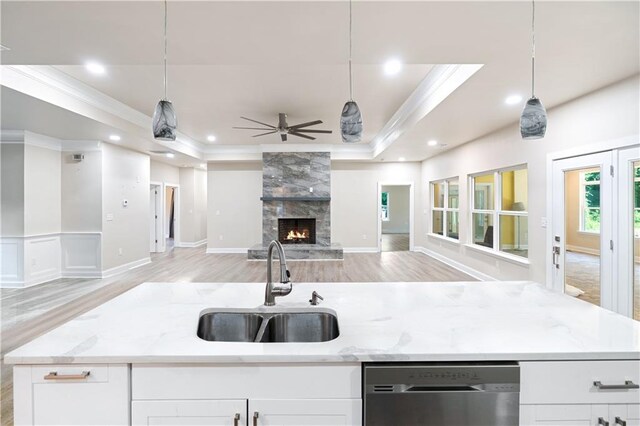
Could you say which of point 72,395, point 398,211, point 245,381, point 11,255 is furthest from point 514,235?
point 398,211

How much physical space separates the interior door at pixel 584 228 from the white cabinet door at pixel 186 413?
3.79 metres

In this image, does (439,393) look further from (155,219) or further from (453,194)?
(155,219)

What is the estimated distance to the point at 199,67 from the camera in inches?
145

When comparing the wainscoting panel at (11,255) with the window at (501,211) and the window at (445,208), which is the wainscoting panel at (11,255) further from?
the window at (445,208)

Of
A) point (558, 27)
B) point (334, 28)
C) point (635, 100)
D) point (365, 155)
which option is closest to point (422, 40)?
point (334, 28)

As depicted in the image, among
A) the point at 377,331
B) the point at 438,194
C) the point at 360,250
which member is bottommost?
the point at 360,250

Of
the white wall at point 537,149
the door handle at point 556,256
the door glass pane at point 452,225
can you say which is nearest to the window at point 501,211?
the white wall at point 537,149

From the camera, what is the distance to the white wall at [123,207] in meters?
6.09

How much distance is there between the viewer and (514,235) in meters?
5.14

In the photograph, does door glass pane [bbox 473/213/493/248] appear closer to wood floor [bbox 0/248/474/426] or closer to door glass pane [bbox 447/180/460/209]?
wood floor [bbox 0/248/474/426]

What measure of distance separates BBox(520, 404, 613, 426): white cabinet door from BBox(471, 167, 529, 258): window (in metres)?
4.11

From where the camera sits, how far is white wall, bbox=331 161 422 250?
9195 mm

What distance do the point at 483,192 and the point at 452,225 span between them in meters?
1.71

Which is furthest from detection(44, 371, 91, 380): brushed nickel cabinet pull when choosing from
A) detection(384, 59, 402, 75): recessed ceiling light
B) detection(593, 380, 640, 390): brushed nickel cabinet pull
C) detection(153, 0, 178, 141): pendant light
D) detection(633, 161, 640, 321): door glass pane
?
detection(633, 161, 640, 321): door glass pane
